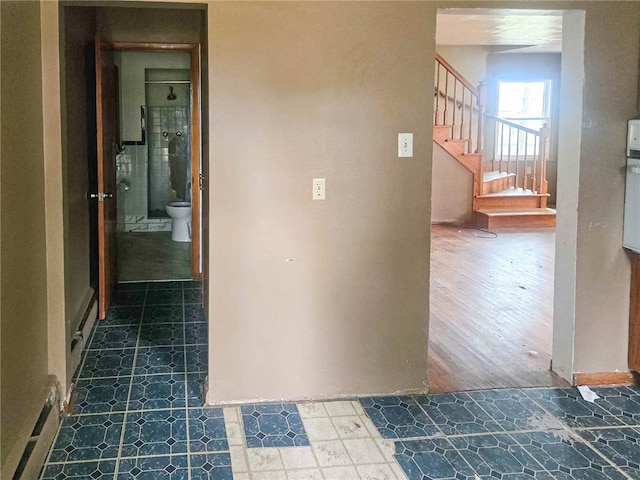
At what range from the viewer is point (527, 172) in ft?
33.5

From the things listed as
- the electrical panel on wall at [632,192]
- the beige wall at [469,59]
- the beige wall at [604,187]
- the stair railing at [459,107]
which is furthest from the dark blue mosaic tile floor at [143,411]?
the beige wall at [469,59]

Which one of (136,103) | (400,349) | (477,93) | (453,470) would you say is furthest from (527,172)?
(453,470)

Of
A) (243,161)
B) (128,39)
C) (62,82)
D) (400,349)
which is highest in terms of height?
(128,39)

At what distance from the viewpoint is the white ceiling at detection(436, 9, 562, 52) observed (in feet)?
22.8

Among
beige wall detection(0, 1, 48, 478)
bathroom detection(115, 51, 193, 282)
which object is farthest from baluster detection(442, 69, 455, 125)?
beige wall detection(0, 1, 48, 478)

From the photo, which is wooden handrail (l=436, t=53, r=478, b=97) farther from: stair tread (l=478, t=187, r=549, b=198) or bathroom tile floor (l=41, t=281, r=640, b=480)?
bathroom tile floor (l=41, t=281, r=640, b=480)

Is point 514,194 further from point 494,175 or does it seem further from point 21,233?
point 21,233

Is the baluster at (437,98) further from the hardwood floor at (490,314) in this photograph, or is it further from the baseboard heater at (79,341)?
the baseboard heater at (79,341)

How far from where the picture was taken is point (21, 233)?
99.7 inches

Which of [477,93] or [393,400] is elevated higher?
[477,93]

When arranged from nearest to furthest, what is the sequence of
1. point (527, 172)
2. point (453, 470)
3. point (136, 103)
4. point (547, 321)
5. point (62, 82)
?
point (453, 470)
point (62, 82)
point (547, 321)
point (136, 103)
point (527, 172)

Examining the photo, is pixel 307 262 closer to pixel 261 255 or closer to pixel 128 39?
pixel 261 255

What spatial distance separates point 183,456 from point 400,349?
1.18 m

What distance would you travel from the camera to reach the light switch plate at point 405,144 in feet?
10.5
